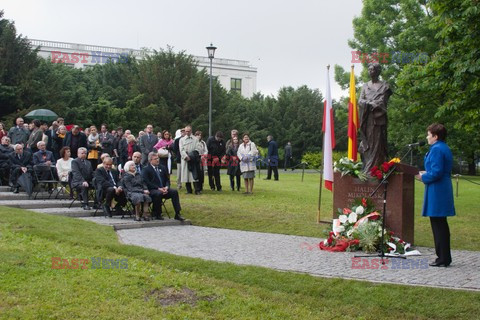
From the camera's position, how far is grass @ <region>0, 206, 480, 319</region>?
23.3 ft

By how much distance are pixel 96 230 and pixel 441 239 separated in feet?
21.9

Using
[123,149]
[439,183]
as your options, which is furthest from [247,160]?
[439,183]

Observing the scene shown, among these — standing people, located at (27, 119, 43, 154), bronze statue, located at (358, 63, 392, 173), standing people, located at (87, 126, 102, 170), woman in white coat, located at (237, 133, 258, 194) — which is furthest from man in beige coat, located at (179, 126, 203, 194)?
bronze statue, located at (358, 63, 392, 173)

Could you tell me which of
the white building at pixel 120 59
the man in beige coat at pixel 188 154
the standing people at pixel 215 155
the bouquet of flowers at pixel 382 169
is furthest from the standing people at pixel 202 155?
the white building at pixel 120 59

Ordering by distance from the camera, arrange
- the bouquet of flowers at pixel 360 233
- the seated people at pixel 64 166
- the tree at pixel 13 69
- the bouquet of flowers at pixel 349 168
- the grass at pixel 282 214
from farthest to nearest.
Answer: the tree at pixel 13 69 → the seated people at pixel 64 166 → the grass at pixel 282 214 → the bouquet of flowers at pixel 349 168 → the bouquet of flowers at pixel 360 233

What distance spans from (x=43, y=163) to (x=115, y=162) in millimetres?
4969

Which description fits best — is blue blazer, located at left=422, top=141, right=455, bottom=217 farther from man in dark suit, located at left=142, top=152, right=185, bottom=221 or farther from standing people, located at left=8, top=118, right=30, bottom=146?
standing people, located at left=8, top=118, right=30, bottom=146

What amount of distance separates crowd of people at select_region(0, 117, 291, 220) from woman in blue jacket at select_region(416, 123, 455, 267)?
6822 mm

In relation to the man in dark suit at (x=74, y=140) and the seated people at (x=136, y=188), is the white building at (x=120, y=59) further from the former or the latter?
the seated people at (x=136, y=188)

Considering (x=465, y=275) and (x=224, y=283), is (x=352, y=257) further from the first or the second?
(x=224, y=283)

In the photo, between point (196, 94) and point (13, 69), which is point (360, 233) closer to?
point (13, 69)

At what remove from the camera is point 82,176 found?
51.5 feet

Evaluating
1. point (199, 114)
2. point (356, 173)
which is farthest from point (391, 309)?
point (199, 114)

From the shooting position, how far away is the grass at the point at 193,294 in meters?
7.10
